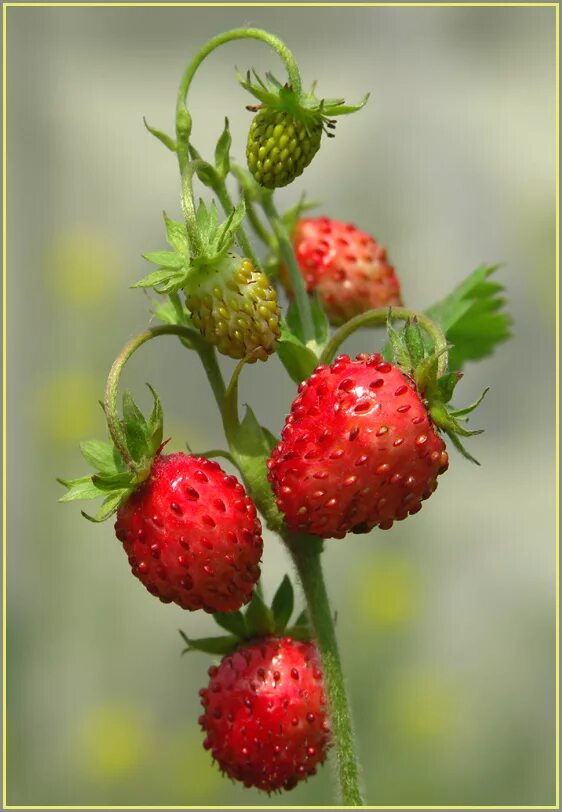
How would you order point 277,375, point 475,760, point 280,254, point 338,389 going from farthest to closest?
1. point 277,375
2. point 475,760
3. point 280,254
4. point 338,389

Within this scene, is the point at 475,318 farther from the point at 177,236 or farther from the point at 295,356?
the point at 177,236

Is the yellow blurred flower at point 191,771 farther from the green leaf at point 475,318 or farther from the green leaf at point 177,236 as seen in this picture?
the green leaf at point 177,236

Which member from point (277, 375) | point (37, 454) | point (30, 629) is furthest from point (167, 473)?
point (277, 375)

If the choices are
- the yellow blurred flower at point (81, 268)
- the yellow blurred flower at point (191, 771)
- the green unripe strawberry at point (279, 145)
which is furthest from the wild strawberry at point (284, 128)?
the yellow blurred flower at point (81, 268)

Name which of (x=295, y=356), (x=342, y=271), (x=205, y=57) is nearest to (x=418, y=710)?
(x=342, y=271)

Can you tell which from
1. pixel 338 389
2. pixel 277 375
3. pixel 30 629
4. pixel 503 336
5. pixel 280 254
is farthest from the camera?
pixel 277 375

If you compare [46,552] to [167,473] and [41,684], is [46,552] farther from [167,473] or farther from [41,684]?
[167,473]
